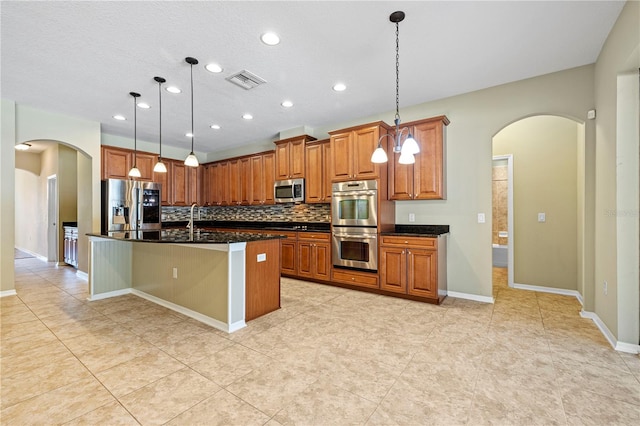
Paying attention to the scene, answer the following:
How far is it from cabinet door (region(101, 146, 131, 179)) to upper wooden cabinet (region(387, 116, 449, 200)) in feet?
17.3

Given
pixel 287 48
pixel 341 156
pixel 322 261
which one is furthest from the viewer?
pixel 322 261

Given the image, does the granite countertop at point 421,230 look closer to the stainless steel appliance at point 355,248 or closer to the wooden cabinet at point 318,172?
the stainless steel appliance at point 355,248

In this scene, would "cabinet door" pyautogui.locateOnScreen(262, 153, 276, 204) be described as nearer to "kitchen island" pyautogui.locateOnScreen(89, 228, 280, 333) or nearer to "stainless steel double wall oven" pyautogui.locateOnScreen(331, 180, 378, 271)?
"stainless steel double wall oven" pyautogui.locateOnScreen(331, 180, 378, 271)

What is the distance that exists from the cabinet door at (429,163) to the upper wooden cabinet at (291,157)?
2.11 metres

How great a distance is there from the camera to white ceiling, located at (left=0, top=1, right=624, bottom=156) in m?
2.34

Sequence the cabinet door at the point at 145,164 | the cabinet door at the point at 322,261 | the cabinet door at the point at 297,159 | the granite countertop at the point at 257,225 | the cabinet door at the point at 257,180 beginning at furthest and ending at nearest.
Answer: the cabinet door at the point at 257,180
the cabinet door at the point at 145,164
the granite countertop at the point at 257,225
the cabinet door at the point at 297,159
the cabinet door at the point at 322,261

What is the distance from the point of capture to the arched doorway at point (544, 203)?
4191 mm

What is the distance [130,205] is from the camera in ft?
18.4

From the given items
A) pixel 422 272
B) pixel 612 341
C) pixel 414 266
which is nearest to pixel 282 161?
pixel 414 266

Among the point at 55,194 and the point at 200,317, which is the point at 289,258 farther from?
the point at 55,194

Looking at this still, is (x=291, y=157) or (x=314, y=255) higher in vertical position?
(x=291, y=157)

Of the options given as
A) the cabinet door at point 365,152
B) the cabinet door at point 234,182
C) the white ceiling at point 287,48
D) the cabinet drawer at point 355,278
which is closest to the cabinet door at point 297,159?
the white ceiling at point 287,48

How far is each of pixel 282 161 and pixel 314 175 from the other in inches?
33.6

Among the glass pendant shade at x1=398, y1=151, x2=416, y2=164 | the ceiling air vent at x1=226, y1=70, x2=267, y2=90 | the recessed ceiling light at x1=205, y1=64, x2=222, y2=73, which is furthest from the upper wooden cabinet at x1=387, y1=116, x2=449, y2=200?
the recessed ceiling light at x1=205, y1=64, x2=222, y2=73
